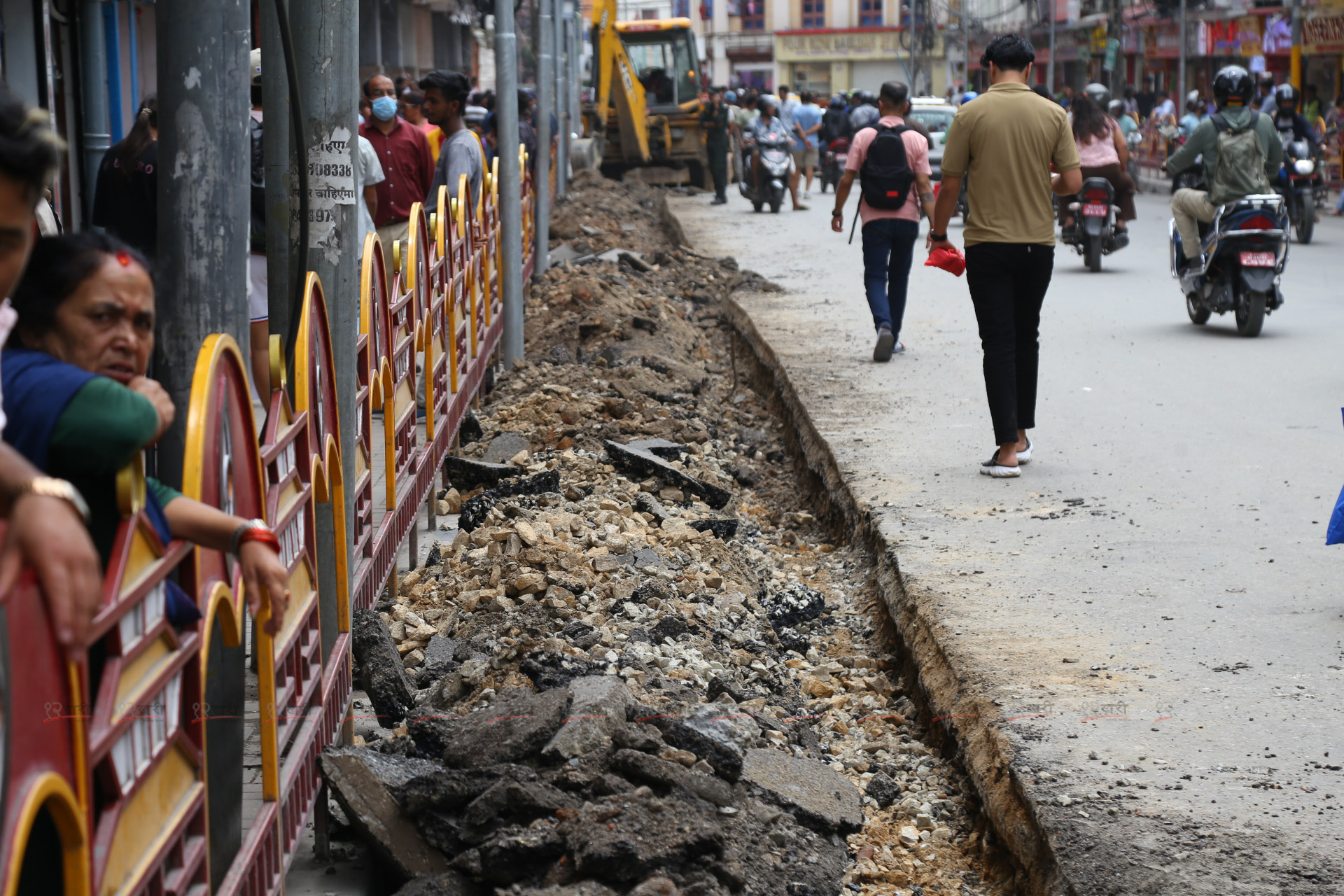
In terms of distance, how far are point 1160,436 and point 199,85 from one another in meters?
5.83

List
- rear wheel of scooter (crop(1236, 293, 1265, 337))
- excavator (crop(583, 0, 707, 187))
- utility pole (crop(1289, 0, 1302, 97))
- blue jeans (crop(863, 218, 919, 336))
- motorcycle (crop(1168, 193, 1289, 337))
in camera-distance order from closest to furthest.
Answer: blue jeans (crop(863, 218, 919, 336)) → motorcycle (crop(1168, 193, 1289, 337)) → rear wheel of scooter (crop(1236, 293, 1265, 337)) → excavator (crop(583, 0, 707, 187)) → utility pole (crop(1289, 0, 1302, 97))

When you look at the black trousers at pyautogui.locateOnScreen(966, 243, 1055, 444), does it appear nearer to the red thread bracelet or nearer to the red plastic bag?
the red plastic bag

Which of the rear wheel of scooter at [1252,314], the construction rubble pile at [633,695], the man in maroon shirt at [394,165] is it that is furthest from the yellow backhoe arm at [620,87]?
the construction rubble pile at [633,695]

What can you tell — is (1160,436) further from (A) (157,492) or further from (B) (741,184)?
(B) (741,184)

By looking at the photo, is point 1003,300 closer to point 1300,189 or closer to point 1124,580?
point 1124,580

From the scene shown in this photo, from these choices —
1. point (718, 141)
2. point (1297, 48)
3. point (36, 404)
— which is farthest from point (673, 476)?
point (1297, 48)

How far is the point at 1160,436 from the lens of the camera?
7594 mm

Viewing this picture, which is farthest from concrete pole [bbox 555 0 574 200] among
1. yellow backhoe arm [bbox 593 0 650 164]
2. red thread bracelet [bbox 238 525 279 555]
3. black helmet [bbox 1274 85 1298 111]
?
red thread bracelet [bbox 238 525 279 555]

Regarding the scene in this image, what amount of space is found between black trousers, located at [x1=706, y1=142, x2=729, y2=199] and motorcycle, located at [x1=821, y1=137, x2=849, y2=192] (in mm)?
1917

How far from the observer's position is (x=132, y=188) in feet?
20.1

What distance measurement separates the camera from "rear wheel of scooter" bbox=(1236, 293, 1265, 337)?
10.7m

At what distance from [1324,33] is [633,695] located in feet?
105

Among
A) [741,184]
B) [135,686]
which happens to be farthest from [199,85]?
[741,184]

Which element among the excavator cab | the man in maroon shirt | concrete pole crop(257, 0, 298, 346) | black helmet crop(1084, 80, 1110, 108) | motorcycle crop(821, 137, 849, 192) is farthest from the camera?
the excavator cab
